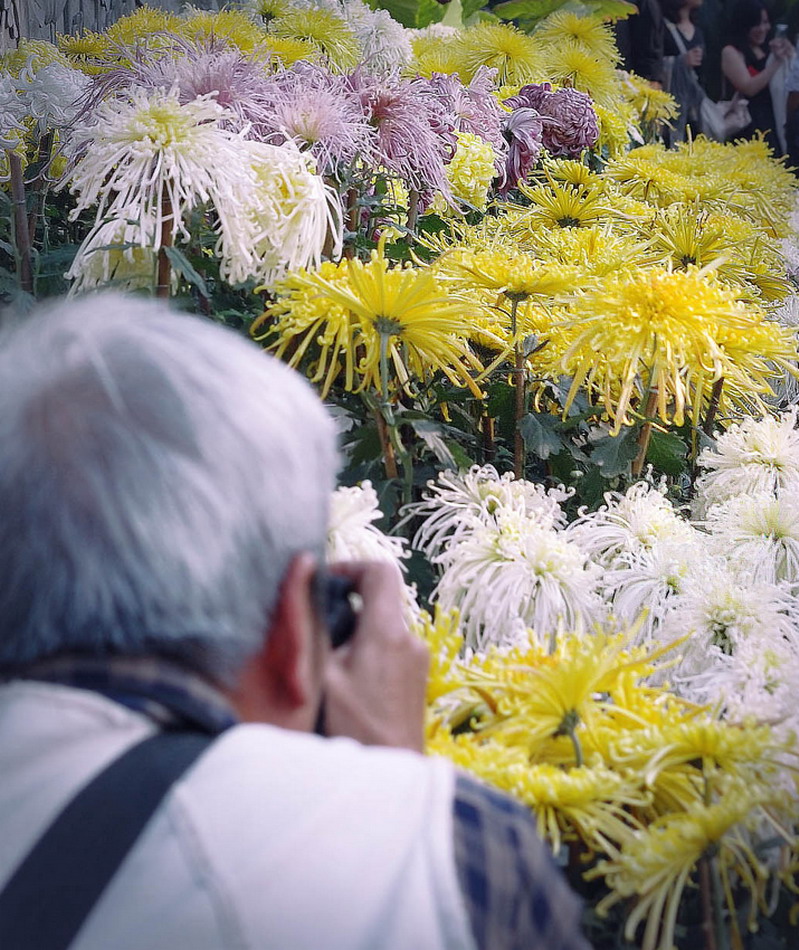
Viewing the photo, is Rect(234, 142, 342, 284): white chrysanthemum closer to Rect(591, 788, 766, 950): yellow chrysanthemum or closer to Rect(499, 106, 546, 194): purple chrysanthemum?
Rect(591, 788, 766, 950): yellow chrysanthemum

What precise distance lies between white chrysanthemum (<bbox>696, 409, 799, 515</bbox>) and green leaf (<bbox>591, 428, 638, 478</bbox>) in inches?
5.1

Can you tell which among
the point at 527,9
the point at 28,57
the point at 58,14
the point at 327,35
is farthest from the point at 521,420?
the point at 527,9

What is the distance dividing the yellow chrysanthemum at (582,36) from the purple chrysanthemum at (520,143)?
1248 millimetres

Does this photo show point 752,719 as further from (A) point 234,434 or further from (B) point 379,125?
(B) point 379,125

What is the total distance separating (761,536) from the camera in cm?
111

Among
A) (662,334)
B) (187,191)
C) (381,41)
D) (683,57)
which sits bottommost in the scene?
(662,334)

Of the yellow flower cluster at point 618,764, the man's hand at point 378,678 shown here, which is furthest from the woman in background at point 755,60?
the man's hand at point 378,678

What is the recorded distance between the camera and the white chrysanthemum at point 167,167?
0.99 metres

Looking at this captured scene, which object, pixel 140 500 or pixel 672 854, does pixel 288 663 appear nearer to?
pixel 140 500

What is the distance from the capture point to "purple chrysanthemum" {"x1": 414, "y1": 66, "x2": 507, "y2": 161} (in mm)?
1602

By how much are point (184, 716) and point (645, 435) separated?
0.85 meters

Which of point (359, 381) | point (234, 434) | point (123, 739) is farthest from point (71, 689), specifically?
point (359, 381)

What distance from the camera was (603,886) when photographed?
0.72 meters

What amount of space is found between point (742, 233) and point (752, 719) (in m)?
1.26
